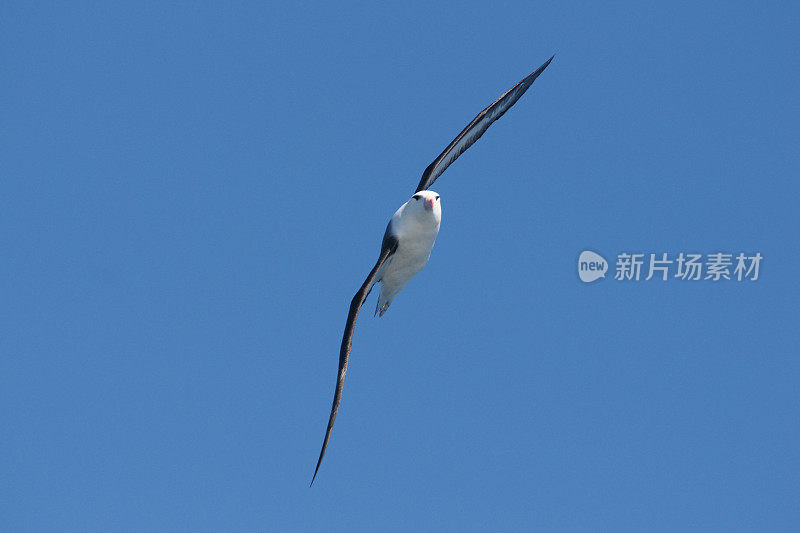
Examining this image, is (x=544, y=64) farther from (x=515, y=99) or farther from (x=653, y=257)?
(x=653, y=257)

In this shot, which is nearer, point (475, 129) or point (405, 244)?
point (405, 244)

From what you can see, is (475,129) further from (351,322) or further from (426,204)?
(351,322)

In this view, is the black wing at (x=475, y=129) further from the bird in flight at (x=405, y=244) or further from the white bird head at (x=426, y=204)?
the white bird head at (x=426, y=204)

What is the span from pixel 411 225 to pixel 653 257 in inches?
228

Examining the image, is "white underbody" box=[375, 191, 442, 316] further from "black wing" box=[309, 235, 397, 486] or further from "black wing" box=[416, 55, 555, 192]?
"black wing" box=[416, 55, 555, 192]

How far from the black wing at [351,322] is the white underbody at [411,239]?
0.16 metres

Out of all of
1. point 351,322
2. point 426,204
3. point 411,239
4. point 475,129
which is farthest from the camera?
point 475,129

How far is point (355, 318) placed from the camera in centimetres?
1538

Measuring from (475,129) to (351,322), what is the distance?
4975 mm

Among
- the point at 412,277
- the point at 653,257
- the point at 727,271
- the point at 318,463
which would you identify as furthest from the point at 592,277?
the point at 318,463

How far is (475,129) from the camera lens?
18516mm

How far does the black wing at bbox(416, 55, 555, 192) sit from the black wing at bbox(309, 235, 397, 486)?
1.59 m

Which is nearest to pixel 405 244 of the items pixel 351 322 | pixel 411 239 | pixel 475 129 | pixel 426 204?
pixel 411 239

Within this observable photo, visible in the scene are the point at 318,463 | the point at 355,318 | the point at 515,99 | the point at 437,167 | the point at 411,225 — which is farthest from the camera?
the point at 515,99
